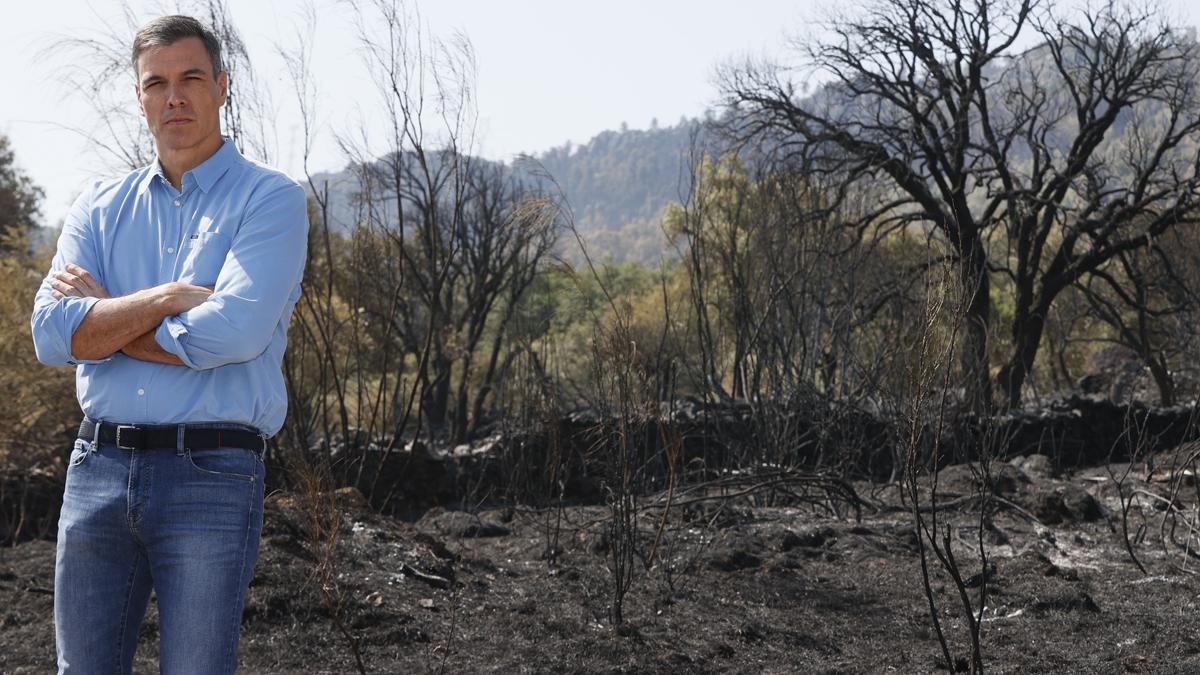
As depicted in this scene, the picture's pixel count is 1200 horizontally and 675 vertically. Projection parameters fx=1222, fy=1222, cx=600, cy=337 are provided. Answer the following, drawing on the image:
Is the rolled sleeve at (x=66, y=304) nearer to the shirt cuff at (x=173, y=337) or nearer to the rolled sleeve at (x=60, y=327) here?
the rolled sleeve at (x=60, y=327)

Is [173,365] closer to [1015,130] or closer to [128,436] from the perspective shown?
[128,436]

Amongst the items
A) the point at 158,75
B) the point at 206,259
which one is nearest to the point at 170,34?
the point at 158,75

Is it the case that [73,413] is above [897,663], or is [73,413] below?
above

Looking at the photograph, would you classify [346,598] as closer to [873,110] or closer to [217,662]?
[217,662]

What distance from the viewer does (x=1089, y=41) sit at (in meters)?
19.6

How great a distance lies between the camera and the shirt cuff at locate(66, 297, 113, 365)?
2.20 meters

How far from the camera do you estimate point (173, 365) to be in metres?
2.20

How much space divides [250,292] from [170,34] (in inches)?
20.5

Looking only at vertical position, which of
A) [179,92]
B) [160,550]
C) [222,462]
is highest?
[179,92]

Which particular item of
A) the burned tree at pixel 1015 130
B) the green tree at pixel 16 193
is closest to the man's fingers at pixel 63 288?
the burned tree at pixel 1015 130

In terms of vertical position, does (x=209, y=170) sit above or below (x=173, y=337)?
above

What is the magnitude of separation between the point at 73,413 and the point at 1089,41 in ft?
53.5

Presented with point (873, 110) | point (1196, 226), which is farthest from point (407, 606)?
point (1196, 226)

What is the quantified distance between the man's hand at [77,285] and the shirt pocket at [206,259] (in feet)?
0.55
